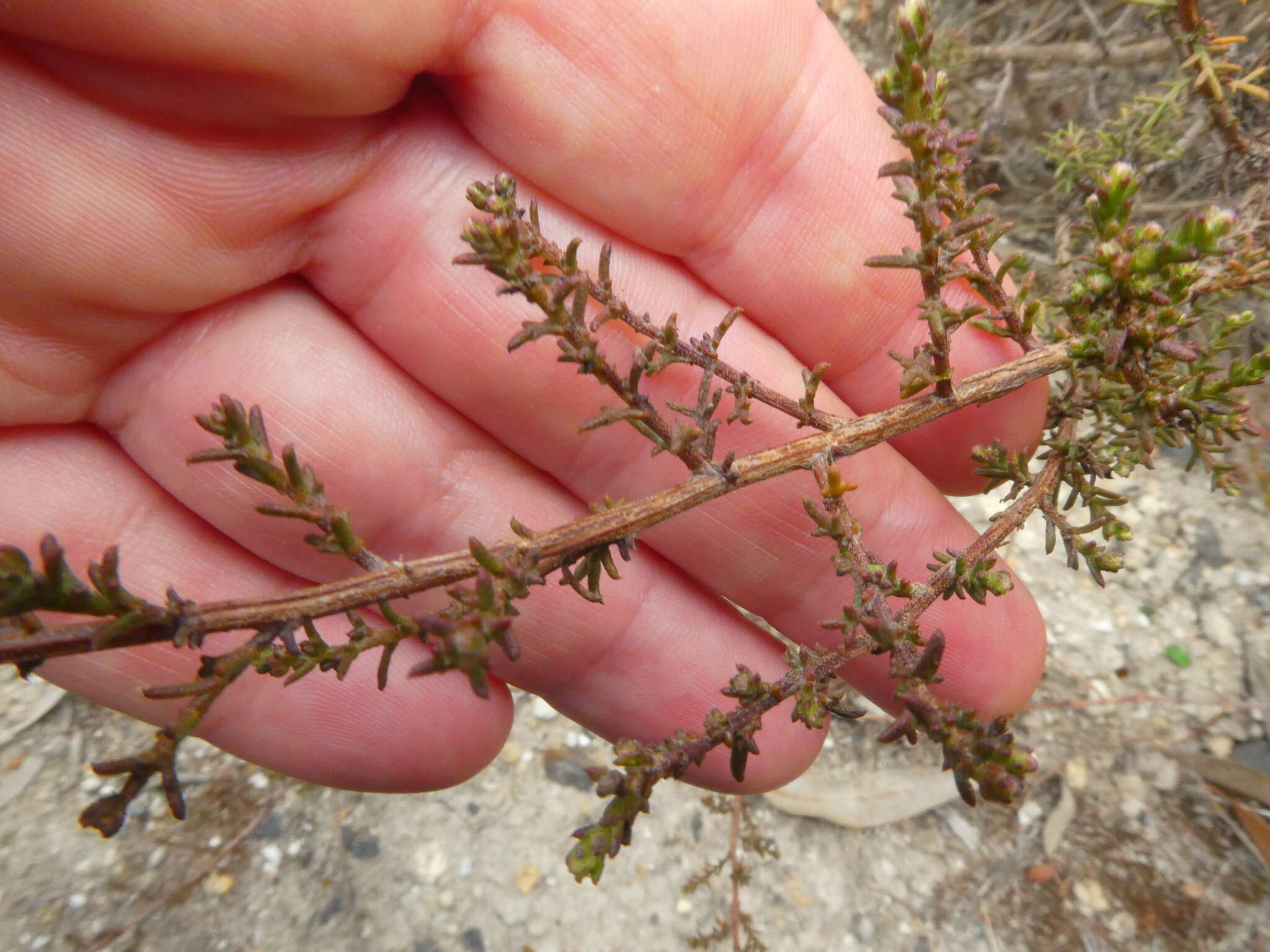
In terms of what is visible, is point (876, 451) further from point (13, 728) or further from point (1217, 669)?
point (13, 728)

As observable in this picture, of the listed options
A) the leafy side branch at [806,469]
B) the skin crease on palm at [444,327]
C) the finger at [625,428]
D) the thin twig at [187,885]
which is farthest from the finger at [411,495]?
the thin twig at [187,885]

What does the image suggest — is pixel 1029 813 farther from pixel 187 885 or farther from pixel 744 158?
pixel 187 885

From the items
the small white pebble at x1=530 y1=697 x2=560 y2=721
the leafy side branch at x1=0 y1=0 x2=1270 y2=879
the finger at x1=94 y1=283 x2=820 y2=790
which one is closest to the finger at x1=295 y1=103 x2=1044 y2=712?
the finger at x1=94 y1=283 x2=820 y2=790

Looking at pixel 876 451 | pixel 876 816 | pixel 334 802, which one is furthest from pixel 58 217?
pixel 876 816

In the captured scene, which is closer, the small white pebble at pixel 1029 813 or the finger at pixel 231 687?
the finger at pixel 231 687

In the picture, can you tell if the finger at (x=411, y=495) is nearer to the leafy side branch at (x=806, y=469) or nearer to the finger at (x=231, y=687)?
the finger at (x=231, y=687)

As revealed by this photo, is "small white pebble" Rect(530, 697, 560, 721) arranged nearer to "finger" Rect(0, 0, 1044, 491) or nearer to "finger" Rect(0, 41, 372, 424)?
"finger" Rect(0, 0, 1044, 491)
